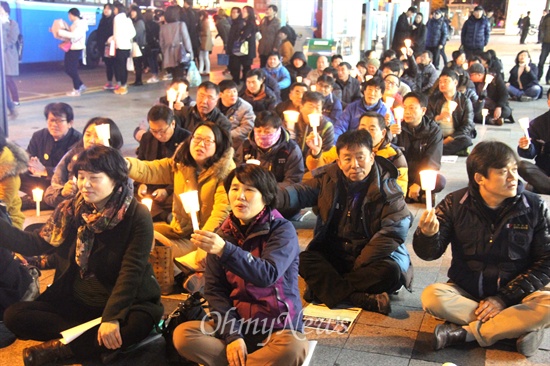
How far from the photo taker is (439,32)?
18.0m

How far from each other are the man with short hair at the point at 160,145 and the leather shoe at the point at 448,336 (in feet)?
8.81

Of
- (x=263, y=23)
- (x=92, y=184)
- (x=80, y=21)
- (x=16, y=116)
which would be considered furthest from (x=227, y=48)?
(x=92, y=184)

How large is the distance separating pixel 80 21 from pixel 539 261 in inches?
432

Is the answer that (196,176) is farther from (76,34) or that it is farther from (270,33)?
(270,33)

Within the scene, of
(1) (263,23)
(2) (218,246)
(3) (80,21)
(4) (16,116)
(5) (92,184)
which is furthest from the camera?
(1) (263,23)

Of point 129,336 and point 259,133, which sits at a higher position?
point 259,133

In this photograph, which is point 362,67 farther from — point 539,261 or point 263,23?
point 539,261

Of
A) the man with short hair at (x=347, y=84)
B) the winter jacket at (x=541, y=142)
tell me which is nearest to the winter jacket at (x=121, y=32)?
the man with short hair at (x=347, y=84)

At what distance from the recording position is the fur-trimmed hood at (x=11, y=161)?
4.60m

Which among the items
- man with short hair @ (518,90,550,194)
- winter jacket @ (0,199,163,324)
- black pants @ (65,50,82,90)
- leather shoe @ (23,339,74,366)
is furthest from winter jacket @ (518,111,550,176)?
black pants @ (65,50,82,90)

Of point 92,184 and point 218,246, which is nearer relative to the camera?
point 218,246

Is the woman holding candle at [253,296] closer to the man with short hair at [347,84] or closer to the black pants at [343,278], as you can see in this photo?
the black pants at [343,278]

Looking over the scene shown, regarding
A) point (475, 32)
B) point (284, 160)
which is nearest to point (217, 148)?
point (284, 160)

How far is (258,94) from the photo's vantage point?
8992 mm
